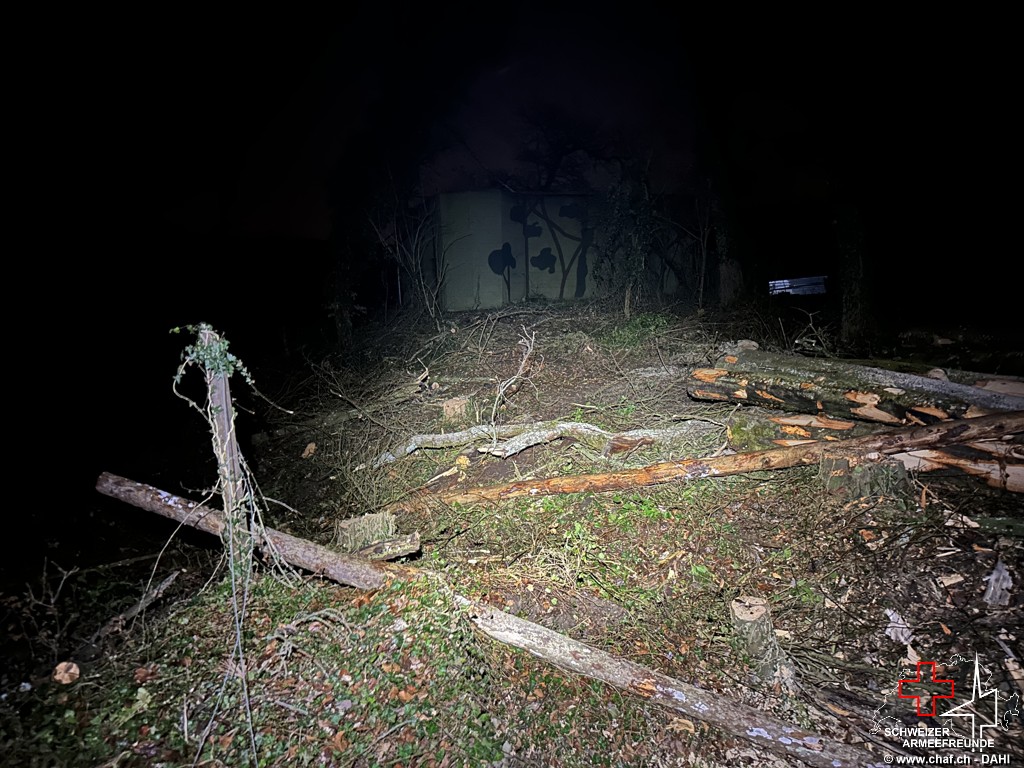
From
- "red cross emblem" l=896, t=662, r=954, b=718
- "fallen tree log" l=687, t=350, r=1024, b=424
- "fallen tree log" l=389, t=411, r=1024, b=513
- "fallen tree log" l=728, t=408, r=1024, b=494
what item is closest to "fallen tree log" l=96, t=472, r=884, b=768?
"red cross emblem" l=896, t=662, r=954, b=718

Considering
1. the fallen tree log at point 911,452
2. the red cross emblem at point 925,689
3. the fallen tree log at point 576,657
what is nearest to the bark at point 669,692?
the fallen tree log at point 576,657

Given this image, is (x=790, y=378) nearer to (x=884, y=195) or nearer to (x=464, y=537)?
(x=464, y=537)

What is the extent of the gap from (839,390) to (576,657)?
11.1 ft

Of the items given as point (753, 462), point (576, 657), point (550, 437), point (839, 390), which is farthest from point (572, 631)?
point (839, 390)

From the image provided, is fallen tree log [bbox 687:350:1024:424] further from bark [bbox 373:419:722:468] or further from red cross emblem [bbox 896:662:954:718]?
red cross emblem [bbox 896:662:954:718]

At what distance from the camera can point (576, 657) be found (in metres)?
2.97

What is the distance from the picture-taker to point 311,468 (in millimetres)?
6324

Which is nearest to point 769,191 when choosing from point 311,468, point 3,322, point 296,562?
point 311,468

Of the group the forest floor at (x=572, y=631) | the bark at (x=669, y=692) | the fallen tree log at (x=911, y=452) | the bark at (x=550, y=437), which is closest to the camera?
the bark at (x=669, y=692)

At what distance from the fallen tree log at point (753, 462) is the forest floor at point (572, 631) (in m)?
0.14

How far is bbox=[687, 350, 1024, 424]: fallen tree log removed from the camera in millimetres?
4281

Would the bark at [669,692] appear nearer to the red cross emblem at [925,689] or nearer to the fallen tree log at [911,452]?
the red cross emblem at [925,689]

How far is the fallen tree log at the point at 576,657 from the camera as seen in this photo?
8.20 ft

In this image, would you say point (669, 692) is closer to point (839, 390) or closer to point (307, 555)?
point (307, 555)
